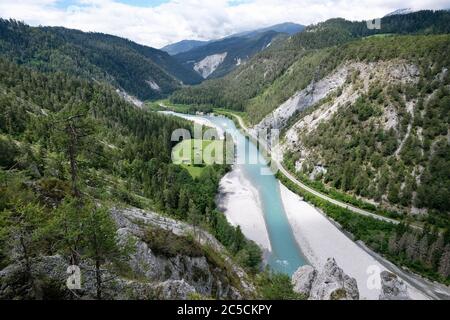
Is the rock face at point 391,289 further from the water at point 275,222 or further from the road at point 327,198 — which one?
the road at point 327,198

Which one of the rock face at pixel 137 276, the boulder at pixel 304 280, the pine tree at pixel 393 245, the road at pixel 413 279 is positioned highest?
the rock face at pixel 137 276

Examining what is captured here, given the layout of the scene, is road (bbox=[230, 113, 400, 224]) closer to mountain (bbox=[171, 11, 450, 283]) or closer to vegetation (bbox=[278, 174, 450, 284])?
mountain (bbox=[171, 11, 450, 283])

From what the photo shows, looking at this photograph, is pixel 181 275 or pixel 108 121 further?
pixel 108 121

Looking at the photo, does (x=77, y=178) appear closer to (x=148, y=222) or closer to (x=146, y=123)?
(x=148, y=222)

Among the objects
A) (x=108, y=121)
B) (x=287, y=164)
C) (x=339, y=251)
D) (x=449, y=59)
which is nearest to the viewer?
(x=339, y=251)

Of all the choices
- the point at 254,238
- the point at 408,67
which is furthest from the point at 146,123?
the point at 408,67

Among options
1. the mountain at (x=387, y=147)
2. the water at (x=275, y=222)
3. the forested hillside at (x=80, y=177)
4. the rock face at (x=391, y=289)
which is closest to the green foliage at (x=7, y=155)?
the forested hillside at (x=80, y=177)

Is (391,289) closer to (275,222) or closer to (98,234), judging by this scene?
(98,234)
